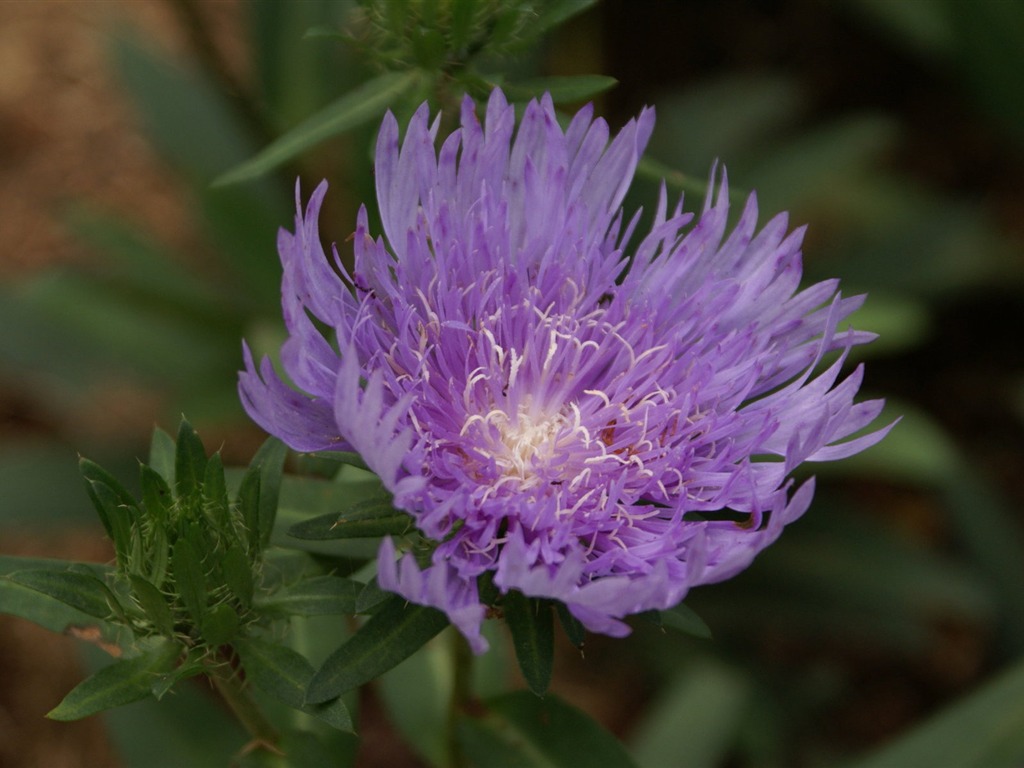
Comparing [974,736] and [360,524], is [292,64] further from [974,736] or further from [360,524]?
[974,736]

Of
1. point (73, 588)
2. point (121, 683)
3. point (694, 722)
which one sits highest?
point (73, 588)

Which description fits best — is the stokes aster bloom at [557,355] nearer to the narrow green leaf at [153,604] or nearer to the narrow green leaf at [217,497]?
the narrow green leaf at [217,497]

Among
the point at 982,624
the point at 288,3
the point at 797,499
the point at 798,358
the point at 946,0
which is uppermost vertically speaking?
the point at 288,3

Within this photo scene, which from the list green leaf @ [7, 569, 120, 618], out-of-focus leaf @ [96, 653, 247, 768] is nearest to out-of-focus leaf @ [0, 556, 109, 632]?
green leaf @ [7, 569, 120, 618]

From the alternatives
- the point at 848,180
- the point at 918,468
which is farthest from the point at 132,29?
the point at 918,468

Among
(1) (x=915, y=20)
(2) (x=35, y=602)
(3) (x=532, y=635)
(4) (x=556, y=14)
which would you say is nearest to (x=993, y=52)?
(1) (x=915, y=20)

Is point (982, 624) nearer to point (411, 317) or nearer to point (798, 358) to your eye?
point (798, 358)

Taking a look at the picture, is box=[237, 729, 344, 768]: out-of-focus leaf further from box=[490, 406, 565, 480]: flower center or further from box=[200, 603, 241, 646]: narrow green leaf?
box=[490, 406, 565, 480]: flower center
